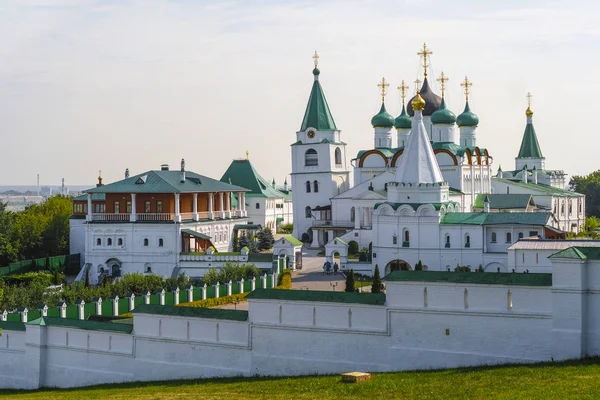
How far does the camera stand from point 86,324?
23906 millimetres

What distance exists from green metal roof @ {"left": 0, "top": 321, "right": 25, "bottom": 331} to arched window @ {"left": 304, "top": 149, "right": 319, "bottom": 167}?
31.0 m

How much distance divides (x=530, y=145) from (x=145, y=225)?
31.5 metres

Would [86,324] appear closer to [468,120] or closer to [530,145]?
[468,120]

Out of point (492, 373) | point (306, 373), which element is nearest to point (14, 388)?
point (306, 373)

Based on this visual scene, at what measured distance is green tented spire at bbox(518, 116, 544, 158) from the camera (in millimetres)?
66000

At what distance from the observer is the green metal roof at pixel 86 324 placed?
76.8 feet

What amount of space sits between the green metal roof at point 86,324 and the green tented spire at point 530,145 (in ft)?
153

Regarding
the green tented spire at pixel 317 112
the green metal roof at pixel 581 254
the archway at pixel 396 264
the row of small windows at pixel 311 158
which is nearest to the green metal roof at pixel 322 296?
the green metal roof at pixel 581 254

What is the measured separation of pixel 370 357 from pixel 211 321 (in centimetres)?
374

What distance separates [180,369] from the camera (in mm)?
22562

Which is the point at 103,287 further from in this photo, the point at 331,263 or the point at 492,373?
the point at 492,373

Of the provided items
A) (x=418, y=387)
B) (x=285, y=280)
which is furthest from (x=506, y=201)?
(x=418, y=387)

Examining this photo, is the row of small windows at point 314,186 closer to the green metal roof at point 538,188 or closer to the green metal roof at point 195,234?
the green metal roof at point 538,188

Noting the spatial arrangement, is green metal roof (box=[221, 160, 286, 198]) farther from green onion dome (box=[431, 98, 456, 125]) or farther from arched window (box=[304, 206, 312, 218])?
green onion dome (box=[431, 98, 456, 125])
